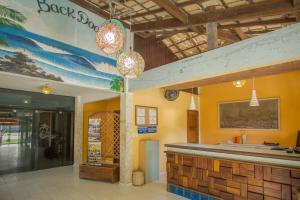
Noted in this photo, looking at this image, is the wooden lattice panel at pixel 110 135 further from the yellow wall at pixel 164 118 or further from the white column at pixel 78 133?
the white column at pixel 78 133

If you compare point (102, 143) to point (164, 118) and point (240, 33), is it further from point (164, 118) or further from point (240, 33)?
point (240, 33)

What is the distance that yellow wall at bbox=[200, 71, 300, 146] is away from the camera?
18.8 ft

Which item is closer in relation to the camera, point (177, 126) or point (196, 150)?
point (196, 150)

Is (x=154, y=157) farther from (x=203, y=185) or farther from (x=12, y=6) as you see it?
(x=12, y=6)

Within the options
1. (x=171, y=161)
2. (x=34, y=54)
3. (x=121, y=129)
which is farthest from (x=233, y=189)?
(x=34, y=54)


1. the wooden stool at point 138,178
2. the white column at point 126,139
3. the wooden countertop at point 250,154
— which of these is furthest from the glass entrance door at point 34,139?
the wooden countertop at point 250,154

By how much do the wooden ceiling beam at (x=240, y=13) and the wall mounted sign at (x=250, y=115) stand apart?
360 centimetres

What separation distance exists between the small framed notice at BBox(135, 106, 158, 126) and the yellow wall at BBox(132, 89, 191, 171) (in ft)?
0.45

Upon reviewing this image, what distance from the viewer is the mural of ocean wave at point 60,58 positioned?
11.3ft

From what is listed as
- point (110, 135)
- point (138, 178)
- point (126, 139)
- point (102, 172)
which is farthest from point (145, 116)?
point (102, 172)

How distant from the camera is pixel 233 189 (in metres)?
3.46

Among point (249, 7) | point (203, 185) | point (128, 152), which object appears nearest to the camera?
point (249, 7)

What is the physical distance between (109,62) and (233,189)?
3.96m

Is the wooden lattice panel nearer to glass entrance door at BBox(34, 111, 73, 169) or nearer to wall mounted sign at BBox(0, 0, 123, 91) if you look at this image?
wall mounted sign at BBox(0, 0, 123, 91)
